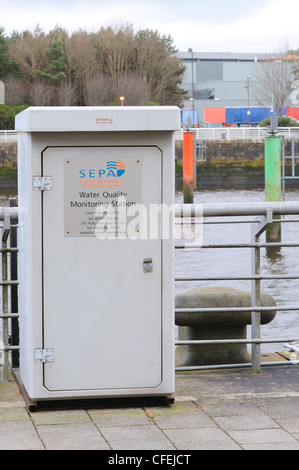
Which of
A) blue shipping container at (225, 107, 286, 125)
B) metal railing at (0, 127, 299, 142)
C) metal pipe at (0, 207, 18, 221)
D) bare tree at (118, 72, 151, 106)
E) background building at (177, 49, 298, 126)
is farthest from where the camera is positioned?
background building at (177, 49, 298, 126)

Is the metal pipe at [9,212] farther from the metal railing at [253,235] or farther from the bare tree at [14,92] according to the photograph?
the bare tree at [14,92]

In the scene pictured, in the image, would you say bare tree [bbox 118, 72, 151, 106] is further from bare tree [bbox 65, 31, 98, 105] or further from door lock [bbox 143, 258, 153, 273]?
door lock [bbox 143, 258, 153, 273]

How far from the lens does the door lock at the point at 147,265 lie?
4773mm

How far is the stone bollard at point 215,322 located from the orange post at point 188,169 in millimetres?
37559

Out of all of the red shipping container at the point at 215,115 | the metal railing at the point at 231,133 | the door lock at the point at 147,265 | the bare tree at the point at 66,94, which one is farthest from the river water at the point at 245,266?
the red shipping container at the point at 215,115

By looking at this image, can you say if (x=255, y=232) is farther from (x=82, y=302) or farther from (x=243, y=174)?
(x=243, y=174)

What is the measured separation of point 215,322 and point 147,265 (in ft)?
4.75

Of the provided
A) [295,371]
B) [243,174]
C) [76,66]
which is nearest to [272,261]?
[295,371]

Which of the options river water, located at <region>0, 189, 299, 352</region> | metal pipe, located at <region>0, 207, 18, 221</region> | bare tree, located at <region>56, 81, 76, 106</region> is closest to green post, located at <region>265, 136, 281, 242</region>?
river water, located at <region>0, 189, 299, 352</region>

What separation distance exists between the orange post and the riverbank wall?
855cm

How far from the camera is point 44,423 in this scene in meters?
4.56

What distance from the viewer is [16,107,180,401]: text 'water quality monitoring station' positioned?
4684mm

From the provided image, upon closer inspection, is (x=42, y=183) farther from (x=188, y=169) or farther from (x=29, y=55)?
(x=29, y=55)
